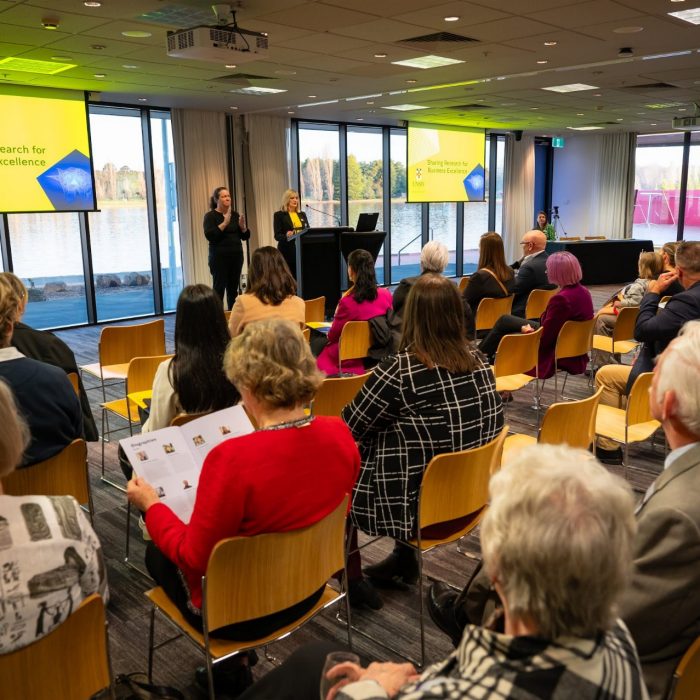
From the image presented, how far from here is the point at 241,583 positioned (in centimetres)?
201

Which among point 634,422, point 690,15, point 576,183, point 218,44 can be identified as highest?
point 690,15

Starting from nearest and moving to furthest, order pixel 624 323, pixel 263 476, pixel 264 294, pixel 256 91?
pixel 263 476 < pixel 264 294 < pixel 624 323 < pixel 256 91

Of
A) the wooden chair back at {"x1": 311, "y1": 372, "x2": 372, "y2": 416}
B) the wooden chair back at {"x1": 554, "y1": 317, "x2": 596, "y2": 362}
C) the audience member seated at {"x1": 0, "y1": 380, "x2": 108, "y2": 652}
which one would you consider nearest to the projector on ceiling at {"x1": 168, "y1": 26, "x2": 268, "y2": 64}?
the wooden chair back at {"x1": 311, "y1": 372, "x2": 372, "y2": 416}

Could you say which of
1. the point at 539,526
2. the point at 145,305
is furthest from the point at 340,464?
the point at 145,305

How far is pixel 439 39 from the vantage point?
21.9 ft

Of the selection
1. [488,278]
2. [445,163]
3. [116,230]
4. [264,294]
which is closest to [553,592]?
[264,294]

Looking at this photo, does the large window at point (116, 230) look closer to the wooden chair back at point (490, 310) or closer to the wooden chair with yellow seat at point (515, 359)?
the wooden chair back at point (490, 310)

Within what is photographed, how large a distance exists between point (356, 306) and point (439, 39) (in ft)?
9.99

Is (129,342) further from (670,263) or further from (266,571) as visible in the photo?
(670,263)

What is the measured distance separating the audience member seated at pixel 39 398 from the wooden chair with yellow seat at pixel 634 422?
2.81m

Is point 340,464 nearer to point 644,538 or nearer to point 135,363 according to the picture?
point 644,538

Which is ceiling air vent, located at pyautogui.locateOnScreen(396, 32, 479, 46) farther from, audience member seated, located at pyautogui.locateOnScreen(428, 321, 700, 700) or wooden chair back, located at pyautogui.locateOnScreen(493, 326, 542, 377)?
audience member seated, located at pyautogui.locateOnScreen(428, 321, 700, 700)

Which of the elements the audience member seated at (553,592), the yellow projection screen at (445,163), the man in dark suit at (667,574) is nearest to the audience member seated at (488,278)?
the man in dark suit at (667,574)

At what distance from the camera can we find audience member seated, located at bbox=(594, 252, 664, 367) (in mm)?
6350
